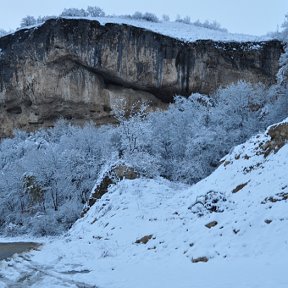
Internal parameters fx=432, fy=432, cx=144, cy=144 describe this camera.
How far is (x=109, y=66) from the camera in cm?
5844

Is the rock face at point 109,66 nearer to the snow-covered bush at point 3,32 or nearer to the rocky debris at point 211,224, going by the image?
the snow-covered bush at point 3,32

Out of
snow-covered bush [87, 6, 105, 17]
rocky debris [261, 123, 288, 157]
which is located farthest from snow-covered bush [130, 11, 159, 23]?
rocky debris [261, 123, 288, 157]

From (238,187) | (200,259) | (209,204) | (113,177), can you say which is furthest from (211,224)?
(113,177)

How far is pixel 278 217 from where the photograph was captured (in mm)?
9164

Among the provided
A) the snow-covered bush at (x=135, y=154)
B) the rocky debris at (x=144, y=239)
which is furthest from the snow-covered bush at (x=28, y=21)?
the rocky debris at (x=144, y=239)

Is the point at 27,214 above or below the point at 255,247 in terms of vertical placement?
below

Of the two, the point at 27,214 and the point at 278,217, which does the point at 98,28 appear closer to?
the point at 27,214

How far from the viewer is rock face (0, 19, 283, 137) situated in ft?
189

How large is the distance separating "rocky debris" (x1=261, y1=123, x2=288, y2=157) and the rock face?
43.1 metres

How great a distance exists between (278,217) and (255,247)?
989mm

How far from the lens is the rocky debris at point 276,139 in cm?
1359

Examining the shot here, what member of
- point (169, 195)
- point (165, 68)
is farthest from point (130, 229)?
point (165, 68)

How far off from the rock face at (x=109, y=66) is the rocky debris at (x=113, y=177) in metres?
35.5

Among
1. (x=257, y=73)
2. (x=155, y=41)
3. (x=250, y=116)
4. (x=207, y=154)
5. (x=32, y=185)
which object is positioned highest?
(x=155, y=41)
